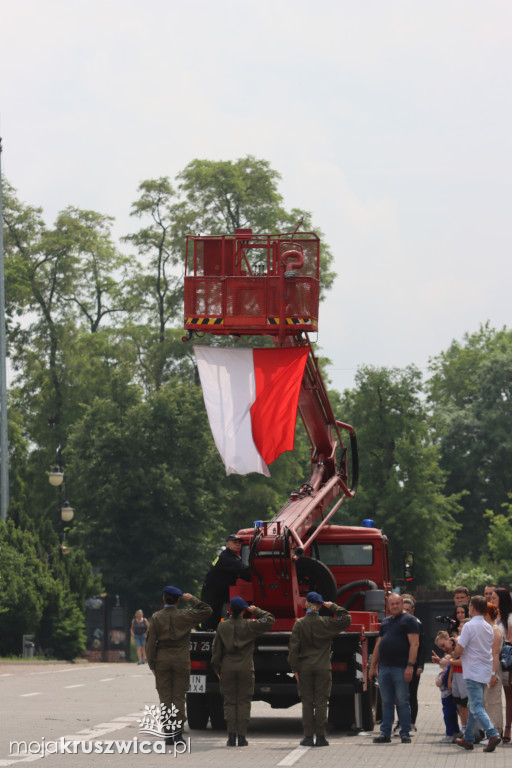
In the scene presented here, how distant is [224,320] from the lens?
18438 mm

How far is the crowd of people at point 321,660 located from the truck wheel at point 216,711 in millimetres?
2218

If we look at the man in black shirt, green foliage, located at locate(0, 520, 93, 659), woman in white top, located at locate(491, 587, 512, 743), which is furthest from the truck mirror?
green foliage, located at locate(0, 520, 93, 659)

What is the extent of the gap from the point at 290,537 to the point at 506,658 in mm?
3386

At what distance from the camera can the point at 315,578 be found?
59.3 ft

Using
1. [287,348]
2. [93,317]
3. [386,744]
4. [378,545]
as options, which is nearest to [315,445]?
[378,545]

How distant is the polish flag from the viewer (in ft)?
59.7

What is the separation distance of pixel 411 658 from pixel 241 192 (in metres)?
42.2

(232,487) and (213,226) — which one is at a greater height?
(213,226)

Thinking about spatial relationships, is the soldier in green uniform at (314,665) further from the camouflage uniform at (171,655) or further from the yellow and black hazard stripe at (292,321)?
the yellow and black hazard stripe at (292,321)

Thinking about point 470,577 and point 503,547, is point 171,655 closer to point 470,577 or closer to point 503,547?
point 503,547

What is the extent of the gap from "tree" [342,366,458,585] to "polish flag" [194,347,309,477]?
37152mm

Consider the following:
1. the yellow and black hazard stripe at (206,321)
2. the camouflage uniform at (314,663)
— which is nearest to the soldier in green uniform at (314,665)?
the camouflage uniform at (314,663)

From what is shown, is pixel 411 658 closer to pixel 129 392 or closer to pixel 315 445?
pixel 315 445

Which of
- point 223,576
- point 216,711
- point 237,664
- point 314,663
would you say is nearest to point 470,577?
point 216,711
